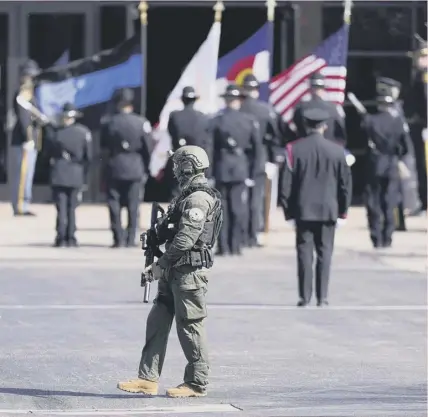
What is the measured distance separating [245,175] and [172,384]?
368 inches

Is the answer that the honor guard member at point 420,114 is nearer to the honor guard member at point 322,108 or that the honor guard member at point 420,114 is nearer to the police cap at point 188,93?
the honor guard member at point 322,108

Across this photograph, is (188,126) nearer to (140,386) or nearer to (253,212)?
(253,212)

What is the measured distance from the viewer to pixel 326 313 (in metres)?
16.2

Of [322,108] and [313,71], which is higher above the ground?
[313,71]

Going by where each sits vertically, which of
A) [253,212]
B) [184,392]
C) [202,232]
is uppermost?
[202,232]

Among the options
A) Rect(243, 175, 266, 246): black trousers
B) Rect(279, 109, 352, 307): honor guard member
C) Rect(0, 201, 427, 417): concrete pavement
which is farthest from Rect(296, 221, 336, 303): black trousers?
Rect(243, 175, 266, 246): black trousers

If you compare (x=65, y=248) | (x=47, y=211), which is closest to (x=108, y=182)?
(x=65, y=248)

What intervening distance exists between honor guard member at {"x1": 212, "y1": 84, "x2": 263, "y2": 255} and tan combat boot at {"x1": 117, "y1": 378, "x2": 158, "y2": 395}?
31.5ft

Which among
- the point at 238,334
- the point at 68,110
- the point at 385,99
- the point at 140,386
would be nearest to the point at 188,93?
the point at 68,110

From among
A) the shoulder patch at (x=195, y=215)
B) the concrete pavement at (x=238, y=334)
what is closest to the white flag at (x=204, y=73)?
the concrete pavement at (x=238, y=334)

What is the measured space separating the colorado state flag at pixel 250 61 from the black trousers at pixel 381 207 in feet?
6.73

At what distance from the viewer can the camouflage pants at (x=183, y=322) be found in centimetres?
1108

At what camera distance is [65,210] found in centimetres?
2191

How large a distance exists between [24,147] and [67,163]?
16.2ft
